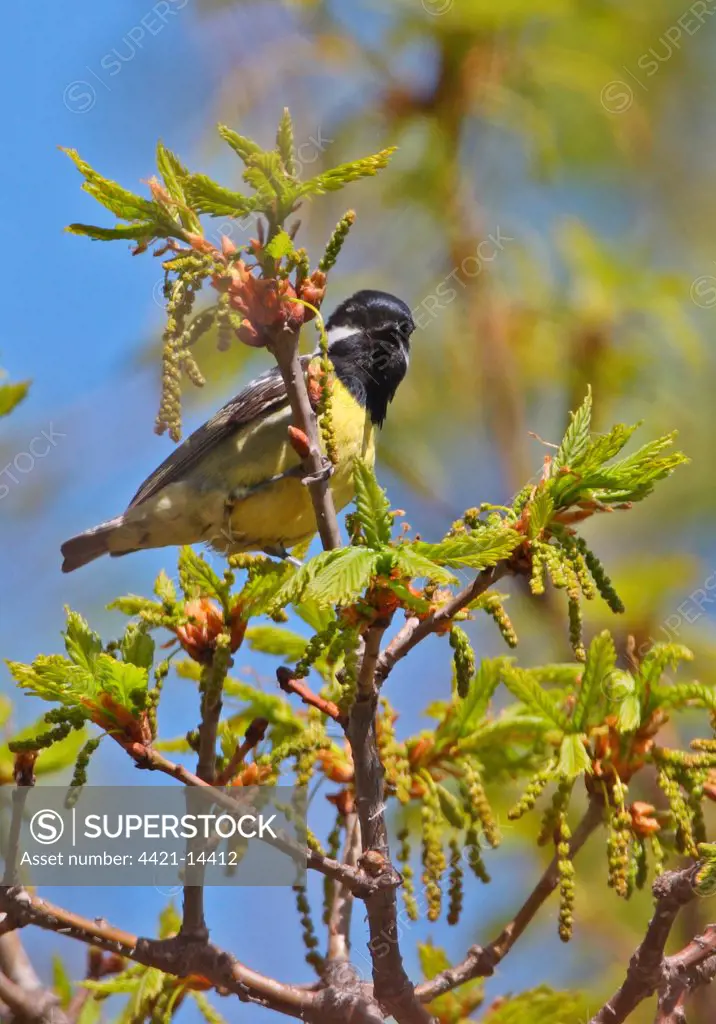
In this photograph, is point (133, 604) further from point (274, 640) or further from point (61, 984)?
point (61, 984)

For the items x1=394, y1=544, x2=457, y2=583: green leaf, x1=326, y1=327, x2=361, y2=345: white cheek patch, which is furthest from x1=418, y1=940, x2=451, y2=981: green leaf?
x1=326, y1=327, x2=361, y2=345: white cheek patch

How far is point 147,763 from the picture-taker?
177 centimetres

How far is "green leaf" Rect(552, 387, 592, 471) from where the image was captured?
1.60 metres

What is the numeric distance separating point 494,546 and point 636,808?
80 cm

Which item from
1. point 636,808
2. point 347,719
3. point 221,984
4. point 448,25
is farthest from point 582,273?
point 221,984

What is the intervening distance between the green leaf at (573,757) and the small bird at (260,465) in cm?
115

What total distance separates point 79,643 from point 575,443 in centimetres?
80

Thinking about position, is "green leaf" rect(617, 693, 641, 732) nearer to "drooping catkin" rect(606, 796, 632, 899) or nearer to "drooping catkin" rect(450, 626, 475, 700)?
"drooping catkin" rect(606, 796, 632, 899)

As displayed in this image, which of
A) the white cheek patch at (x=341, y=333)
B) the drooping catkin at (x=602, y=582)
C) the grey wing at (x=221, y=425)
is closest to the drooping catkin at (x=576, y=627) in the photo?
the drooping catkin at (x=602, y=582)

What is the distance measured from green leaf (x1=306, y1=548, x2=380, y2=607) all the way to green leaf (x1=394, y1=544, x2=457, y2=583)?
0.03m

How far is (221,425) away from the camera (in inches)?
127

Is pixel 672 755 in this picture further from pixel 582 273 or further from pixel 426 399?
pixel 426 399

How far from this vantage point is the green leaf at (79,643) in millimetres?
1729

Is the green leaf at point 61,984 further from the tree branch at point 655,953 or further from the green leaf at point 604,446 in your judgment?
the green leaf at point 604,446
